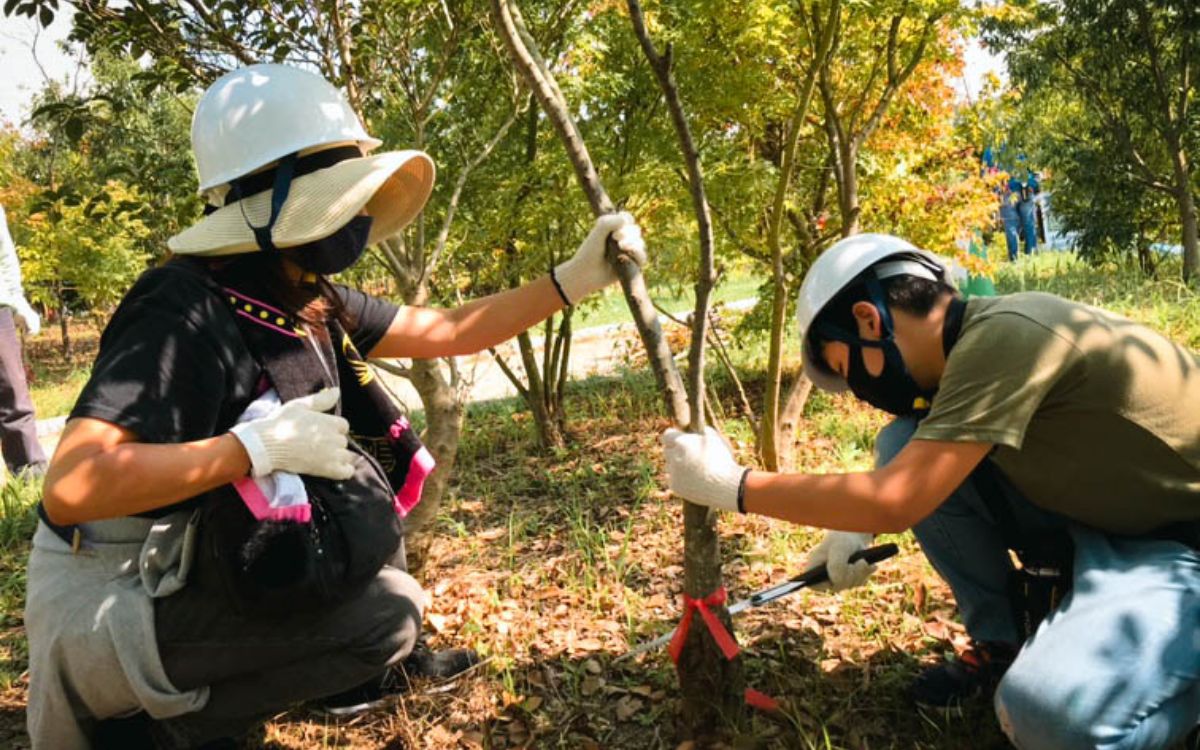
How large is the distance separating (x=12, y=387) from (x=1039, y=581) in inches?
211

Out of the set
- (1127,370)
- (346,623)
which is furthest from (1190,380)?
(346,623)

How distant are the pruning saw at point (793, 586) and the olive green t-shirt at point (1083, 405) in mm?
443

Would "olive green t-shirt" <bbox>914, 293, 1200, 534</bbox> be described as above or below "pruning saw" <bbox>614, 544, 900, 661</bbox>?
above

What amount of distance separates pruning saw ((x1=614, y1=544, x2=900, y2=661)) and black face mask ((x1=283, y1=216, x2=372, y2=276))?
1.26 m

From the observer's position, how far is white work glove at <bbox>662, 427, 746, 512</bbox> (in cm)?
185

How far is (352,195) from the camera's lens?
1.91 metres

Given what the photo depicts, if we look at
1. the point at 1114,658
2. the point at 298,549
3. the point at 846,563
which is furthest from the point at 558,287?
the point at 1114,658

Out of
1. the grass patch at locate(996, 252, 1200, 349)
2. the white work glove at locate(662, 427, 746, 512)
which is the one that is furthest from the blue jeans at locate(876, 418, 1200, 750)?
the grass patch at locate(996, 252, 1200, 349)

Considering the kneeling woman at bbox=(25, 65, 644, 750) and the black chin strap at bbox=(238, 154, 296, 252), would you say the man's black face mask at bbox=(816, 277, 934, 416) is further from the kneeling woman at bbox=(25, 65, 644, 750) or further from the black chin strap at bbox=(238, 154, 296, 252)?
the black chin strap at bbox=(238, 154, 296, 252)

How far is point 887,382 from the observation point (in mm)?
1944

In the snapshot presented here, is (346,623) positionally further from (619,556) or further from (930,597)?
(930,597)

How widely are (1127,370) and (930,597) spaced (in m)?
1.09

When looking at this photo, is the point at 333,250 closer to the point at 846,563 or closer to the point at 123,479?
the point at 123,479

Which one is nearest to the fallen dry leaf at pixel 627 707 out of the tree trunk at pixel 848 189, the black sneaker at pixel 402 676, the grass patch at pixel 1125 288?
the black sneaker at pixel 402 676
